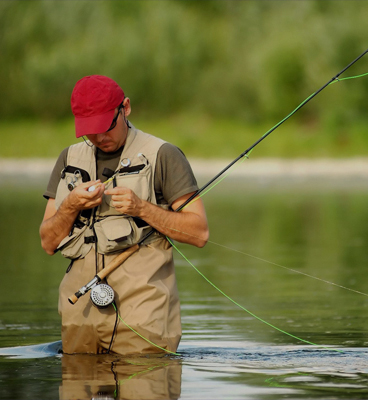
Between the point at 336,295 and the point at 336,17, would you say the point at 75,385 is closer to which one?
the point at 336,295

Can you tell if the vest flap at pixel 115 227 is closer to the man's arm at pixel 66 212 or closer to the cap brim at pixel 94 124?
the man's arm at pixel 66 212

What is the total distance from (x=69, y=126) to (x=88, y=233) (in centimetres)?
2923

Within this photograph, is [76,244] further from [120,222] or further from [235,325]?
[235,325]

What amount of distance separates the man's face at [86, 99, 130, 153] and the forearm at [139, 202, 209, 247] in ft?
1.02

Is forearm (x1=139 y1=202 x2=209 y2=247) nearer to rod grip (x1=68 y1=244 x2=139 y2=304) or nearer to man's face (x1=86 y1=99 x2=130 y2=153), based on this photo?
rod grip (x1=68 y1=244 x2=139 y2=304)

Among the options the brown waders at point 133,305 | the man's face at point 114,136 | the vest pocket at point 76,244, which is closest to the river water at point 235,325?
the brown waders at point 133,305

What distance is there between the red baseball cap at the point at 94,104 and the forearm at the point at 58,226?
0.31m

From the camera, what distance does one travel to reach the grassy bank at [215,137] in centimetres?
2942

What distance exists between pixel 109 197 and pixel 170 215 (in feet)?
0.93

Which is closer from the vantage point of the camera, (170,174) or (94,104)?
(94,104)

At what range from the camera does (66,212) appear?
13.8 feet

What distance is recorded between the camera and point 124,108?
4.25 metres

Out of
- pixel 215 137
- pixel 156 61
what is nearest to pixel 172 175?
pixel 215 137

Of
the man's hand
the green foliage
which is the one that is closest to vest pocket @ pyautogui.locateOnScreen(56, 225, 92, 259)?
the man's hand
